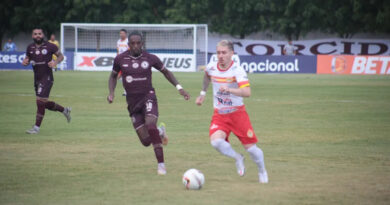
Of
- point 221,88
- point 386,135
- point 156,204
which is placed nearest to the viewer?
point 156,204

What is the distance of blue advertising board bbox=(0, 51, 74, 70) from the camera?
4594 cm

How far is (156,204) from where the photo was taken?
25.5 ft

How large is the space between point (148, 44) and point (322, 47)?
49.1 ft

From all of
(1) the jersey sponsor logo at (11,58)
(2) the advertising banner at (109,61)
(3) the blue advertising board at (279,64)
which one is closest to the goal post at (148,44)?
(2) the advertising banner at (109,61)

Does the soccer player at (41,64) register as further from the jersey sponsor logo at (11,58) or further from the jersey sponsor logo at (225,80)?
the jersey sponsor logo at (11,58)

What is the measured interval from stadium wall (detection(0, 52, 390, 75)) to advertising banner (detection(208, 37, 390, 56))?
9.46 m

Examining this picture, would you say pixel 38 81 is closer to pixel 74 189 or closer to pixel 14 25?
pixel 74 189

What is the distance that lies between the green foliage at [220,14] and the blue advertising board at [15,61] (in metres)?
9.62

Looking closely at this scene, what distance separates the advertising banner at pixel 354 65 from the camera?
136ft

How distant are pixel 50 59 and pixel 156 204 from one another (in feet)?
26.9

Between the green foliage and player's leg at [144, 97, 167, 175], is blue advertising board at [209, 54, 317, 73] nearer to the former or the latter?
the green foliage

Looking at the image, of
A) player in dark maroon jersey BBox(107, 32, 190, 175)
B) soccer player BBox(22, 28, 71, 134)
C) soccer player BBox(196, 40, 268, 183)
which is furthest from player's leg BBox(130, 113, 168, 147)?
soccer player BBox(22, 28, 71, 134)

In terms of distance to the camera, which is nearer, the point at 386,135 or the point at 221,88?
the point at 221,88

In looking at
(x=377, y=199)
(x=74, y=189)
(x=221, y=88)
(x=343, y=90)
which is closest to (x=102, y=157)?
(x=74, y=189)
